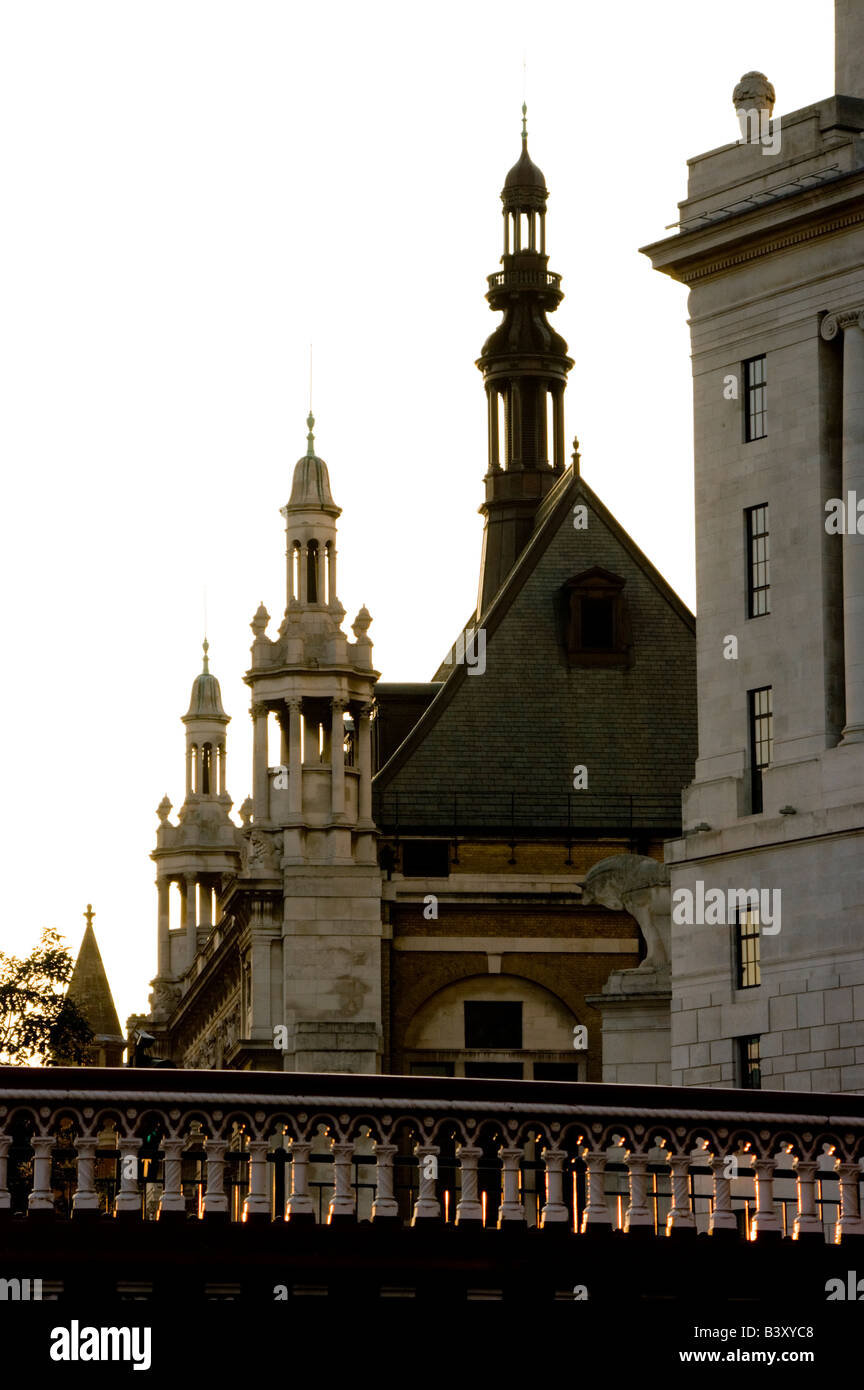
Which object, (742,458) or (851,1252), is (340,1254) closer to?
(851,1252)

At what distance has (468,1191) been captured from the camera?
85.4 feet

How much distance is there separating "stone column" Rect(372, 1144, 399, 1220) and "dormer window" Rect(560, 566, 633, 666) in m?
60.3

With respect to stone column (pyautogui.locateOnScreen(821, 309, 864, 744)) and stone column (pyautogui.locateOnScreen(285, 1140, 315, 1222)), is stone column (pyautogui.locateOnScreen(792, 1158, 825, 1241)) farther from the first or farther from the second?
A: stone column (pyautogui.locateOnScreen(821, 309, 864, 744))

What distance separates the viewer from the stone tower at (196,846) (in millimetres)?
121000

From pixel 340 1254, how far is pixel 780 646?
28027 mm

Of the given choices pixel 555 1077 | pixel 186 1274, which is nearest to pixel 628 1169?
pixel 186 1274

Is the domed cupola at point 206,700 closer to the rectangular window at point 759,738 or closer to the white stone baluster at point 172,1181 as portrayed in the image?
the rectangular window at point 759,738

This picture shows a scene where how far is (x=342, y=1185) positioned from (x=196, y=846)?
95834mm

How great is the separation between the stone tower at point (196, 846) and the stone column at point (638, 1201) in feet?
305

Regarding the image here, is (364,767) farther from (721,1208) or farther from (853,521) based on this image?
(721,1208)

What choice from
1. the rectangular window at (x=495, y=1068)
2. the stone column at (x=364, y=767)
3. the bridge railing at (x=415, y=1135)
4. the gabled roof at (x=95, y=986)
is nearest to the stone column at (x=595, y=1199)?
the bridge railing at (x=415, y=1135)

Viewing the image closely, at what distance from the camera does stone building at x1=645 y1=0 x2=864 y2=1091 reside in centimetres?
5025

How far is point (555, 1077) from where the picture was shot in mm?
78938

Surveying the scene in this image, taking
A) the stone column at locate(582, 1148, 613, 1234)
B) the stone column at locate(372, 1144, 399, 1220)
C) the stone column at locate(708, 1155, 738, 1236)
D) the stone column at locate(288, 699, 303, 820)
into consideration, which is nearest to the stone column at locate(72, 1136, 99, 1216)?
the stone column at locate(372, 1144, 399, 1220)
